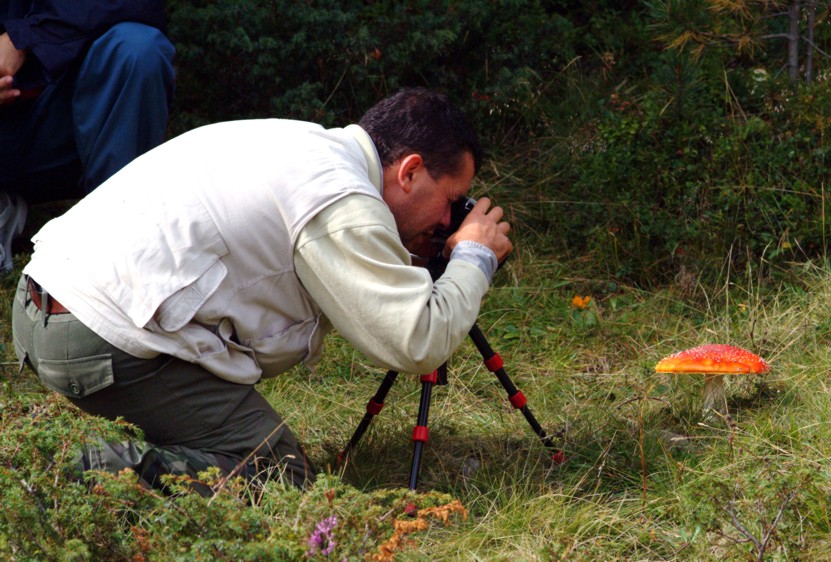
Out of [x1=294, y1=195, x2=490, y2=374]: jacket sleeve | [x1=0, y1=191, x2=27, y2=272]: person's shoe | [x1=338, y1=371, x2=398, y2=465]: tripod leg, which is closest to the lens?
[x1=294, y1=195, x2=490, y2=374]: jacket sleeve

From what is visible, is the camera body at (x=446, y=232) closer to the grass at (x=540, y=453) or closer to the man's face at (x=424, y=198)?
the man's face at (x=424, y=198)

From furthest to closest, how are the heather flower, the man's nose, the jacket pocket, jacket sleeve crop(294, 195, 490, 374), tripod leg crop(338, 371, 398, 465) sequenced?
tripod leg crop(338, 371, 398, 465) → the man's nose → the jacket pocket → jacket sleeve crop(294, 195, 490, 374) → the heather flower

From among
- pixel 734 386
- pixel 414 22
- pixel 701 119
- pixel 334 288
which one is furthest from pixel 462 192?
pixel 414 22

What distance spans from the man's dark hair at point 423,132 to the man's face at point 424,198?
0.08 ft

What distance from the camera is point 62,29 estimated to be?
4293 millimetres

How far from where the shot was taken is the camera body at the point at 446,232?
3168 mm

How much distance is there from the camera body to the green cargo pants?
26.2 inches

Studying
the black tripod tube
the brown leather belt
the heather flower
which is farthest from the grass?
the brown leather belt

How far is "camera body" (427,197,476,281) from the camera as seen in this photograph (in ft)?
10.4

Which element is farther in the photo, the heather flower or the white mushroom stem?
the white mushroom stem

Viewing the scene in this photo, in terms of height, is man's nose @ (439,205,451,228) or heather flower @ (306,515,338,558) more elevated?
man's nose @ (439,205,451,228)

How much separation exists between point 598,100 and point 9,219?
10.3ft

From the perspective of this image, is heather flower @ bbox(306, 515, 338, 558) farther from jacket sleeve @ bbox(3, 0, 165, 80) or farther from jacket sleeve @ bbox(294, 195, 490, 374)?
jacket sleeve @ bbox(3, 0, 165, 80)

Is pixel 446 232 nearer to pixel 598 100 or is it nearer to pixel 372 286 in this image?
pixel 372 286
